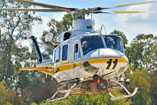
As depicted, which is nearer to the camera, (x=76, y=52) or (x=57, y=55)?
(x=76, y=52)

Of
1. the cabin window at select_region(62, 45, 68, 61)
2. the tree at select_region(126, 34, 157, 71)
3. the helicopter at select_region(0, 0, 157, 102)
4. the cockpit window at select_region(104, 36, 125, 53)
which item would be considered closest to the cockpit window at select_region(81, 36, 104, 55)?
the helicopter at select_region(0, 0, 157, 102)

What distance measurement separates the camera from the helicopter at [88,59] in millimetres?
23234

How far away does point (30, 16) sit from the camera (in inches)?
2395

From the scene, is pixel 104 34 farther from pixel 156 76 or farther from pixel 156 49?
pixel 156 49

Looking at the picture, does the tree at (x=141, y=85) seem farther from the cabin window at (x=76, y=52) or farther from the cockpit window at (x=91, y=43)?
the cockpit window at (x=91, y=43)

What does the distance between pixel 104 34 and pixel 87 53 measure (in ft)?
4.05

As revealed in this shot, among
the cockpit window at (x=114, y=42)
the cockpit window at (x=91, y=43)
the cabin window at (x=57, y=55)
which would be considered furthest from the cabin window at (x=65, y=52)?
the cockpit window at (x=114, y=42)

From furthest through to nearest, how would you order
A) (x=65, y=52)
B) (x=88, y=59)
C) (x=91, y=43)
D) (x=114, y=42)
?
(x=65, y=52), (x=114, y=42), (x=91, y=43), (x=88, y=59)

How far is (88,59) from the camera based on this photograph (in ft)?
76.8

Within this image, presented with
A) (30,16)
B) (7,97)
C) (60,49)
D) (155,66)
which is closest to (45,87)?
(7,97)

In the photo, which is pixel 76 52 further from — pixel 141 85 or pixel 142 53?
pixel 142 53

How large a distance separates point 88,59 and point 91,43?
0.84 meters

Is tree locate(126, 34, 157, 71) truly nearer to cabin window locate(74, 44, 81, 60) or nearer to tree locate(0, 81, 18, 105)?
tree locate(0, 81, 18, 105)

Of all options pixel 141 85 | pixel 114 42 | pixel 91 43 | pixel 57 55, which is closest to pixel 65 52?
pixel 57 55
